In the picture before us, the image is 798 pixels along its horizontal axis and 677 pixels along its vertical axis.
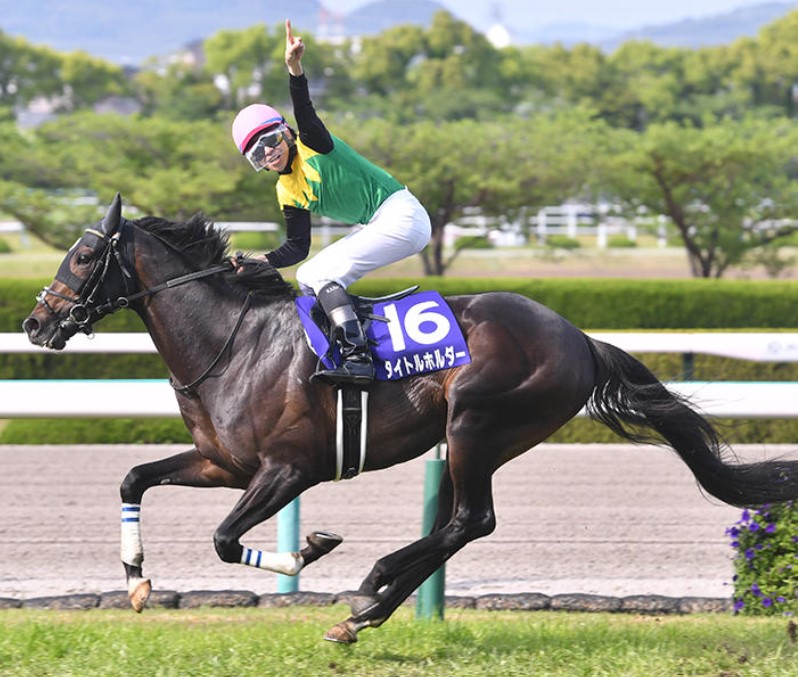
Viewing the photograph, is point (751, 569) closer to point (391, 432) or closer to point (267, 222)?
point (391, 432)

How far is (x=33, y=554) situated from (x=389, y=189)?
2.66m

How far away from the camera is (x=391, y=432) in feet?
13.8

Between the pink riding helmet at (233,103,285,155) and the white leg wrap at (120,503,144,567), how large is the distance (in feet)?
3.92

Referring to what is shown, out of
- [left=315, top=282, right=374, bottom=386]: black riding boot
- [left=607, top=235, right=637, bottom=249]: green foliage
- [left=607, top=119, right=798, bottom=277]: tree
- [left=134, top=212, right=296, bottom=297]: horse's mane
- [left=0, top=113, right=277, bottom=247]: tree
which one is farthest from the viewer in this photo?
[left=607, top=235, right=637, bottom=249]: green foliage

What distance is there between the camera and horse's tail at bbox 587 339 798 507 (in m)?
4.41

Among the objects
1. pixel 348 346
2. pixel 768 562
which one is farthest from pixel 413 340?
pixel 768 562

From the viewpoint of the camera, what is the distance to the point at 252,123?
412 centimetres

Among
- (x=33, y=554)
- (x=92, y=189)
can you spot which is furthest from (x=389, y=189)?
(x=92, y=189)

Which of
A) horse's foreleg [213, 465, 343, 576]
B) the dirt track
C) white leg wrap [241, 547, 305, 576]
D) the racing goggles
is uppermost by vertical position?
the racing goggles

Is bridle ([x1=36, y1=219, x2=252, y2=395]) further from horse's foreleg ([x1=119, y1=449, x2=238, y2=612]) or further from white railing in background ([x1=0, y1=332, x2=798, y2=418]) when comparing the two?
white railing in background ([x1=0, y1=332, x2=798, y2=418])

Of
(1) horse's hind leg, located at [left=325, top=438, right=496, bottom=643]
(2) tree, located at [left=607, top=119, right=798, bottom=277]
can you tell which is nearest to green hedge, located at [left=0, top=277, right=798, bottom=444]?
(1) horse's hind leg, located at [left=325, top=438, right=496, bottom=643]

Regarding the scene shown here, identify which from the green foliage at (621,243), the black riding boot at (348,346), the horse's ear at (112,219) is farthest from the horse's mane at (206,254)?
the green foliage at (621,243)

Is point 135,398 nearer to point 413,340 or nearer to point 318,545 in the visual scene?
point 318,545

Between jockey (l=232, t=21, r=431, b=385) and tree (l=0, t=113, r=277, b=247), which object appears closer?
jockey (l=232, t=21, r=431, b=385)
